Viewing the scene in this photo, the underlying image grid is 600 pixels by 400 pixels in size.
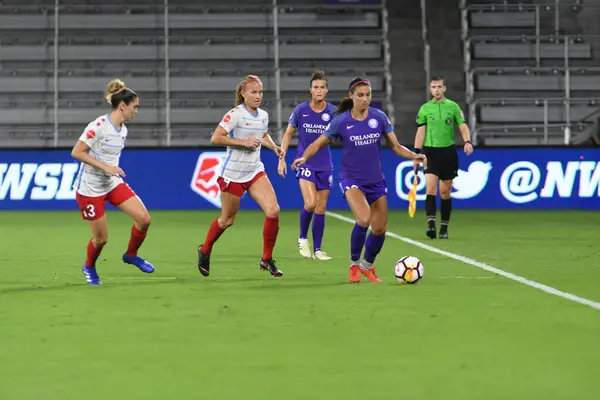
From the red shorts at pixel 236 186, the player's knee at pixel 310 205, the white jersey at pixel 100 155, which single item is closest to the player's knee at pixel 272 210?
the red shorts at pixel 236 186

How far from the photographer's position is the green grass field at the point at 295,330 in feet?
19.0

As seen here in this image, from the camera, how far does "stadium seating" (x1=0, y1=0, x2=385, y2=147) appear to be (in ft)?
93.1

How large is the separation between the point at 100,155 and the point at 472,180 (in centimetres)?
1417

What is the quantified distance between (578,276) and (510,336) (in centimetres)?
408

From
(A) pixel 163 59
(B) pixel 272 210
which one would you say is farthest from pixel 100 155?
(A) pixel 163 59

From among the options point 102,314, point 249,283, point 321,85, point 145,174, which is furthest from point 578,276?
point 145,174

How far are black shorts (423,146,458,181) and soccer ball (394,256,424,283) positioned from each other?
6.49 metres

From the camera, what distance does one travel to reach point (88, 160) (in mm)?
10641

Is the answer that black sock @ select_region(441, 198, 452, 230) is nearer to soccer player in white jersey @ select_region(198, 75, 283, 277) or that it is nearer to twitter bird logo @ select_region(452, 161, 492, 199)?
soccer player in white jersey @ select_region(198, 75, 283, 277)

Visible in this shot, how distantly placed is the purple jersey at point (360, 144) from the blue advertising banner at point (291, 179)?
12.8m

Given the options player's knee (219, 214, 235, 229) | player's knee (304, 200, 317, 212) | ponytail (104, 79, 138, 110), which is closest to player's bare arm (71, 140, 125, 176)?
ponytail (104, 79, 138, 110)

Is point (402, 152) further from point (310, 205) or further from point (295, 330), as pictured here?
point (295, 330)

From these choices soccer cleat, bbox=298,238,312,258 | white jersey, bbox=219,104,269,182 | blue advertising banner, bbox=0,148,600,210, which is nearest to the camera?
white jersey, bbox=219,104,269,182

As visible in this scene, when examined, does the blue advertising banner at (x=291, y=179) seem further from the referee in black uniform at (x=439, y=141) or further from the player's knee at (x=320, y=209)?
the player's knee at (x=320, y=209)
